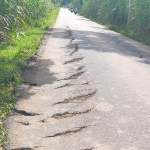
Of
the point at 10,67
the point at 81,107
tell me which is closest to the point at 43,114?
the point at 81,107

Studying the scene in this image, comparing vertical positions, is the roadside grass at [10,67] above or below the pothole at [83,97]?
above

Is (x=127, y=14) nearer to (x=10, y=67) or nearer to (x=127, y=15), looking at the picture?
(x=127, y=15)

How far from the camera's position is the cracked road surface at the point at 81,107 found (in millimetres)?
2998

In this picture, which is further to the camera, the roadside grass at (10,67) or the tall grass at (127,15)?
the tall grass at (127,15)

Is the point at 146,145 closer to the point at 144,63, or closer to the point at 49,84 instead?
the point at 49,84

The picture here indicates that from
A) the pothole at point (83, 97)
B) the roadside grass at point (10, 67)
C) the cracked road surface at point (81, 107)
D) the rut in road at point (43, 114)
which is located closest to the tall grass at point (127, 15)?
the roadside grass at point (10, 67)

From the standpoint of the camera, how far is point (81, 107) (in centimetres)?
396

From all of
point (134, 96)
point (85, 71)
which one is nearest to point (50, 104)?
point (134, 96)

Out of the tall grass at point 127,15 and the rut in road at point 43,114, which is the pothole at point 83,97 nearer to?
the rut in road at point 43,114

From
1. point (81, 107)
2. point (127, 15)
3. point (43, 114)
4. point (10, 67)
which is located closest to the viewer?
point (43, 114)

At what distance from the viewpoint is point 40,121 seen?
3473 millimetres

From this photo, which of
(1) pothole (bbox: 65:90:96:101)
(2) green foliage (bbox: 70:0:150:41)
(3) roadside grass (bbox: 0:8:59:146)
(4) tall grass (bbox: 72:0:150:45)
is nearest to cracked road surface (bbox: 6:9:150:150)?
(1) pothole (bbox: 65:90:96:101)

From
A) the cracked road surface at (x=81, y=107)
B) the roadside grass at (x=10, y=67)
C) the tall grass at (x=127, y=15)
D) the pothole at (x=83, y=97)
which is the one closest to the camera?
the cracked road surface at (x=81, y=107)

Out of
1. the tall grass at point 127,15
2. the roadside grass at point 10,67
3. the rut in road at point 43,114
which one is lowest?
the rut in road at point 43,114
